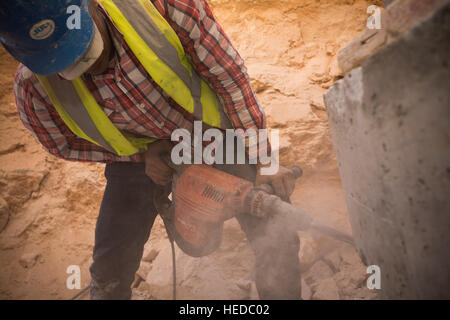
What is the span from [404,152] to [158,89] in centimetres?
108

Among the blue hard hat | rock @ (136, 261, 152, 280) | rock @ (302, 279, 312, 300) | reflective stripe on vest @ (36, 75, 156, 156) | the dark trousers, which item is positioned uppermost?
the blue hard hat

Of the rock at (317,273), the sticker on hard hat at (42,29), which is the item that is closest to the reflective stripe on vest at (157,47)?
the sticker on hard hat at (42,29)

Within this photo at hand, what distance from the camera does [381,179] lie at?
61 centimetres

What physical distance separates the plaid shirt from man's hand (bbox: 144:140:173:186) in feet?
0.27

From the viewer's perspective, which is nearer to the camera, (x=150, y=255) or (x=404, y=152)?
(x=404, y=152)

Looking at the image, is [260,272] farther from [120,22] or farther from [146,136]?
[120,22]

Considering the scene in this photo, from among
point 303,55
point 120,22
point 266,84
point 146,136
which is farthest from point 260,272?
point 303,55

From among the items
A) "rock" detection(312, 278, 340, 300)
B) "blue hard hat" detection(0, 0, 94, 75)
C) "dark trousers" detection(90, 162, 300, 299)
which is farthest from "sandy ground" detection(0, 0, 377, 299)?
"blue hard hat" detection(0, 0, 94, 75)

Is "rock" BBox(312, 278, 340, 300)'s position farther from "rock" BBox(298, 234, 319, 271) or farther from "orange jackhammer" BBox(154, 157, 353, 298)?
"orange jackhammer" BBox(154, 157, 353, 298)

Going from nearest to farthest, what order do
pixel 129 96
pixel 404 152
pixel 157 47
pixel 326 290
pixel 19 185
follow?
1. pixel 404 152
2. pixel 157 47
3. pixel 129 96
4. pixel 326 290
5. pixel 19 185

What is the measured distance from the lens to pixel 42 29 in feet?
2.53

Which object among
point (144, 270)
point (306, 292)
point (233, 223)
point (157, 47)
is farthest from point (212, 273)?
point (157, 47)

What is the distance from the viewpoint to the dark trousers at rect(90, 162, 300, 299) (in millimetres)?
1311

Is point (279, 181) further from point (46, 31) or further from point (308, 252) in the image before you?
point (46, 31)
